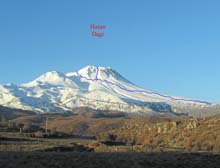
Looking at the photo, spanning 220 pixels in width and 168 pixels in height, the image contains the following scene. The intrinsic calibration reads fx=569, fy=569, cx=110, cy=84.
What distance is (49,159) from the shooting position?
33375 millimetres

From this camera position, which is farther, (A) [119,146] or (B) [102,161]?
(A) [119,146]

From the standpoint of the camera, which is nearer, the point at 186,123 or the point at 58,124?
the point at 186,123

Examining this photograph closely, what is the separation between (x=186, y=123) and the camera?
A: 103250mm

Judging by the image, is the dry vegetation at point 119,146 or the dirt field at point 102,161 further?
the dry vegetation at point 119,146

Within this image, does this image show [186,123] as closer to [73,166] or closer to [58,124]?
[73,166]

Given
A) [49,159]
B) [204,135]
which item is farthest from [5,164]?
[204,135]

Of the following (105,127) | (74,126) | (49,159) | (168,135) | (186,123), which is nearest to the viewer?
(49,159)

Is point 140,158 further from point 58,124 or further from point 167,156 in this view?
point 58,124

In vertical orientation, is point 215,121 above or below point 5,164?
above

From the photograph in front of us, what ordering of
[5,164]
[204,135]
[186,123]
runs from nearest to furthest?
1. [5,164]
2. [204,135]
3. [186,123]

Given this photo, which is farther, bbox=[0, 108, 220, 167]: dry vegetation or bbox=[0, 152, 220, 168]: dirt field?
bbox=[0, 108, 220, 167]: dry vegetation

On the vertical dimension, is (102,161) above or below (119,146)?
below

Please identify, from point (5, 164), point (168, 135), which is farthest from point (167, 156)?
point (168, 135)

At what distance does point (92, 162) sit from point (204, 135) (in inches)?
2040
